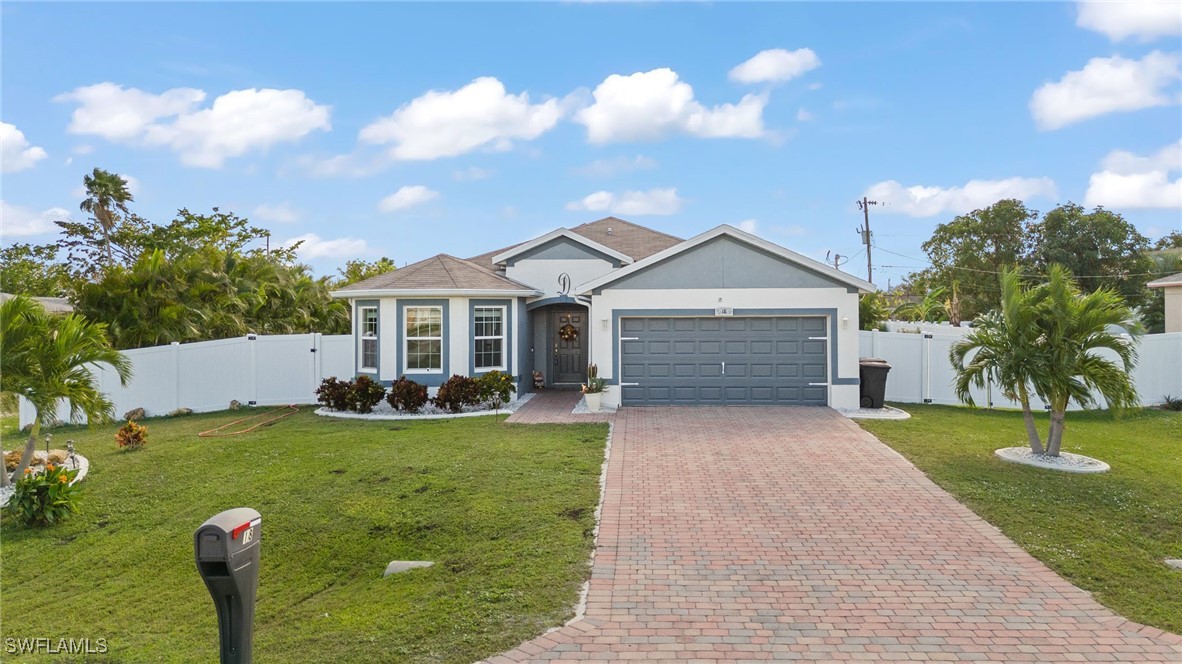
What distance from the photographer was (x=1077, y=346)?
10.2 m

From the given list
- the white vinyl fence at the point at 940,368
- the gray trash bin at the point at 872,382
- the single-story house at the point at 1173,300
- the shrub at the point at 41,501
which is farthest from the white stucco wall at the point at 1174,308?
the shrub at the point at 41,501

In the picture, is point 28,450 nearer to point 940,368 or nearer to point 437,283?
point 437,283

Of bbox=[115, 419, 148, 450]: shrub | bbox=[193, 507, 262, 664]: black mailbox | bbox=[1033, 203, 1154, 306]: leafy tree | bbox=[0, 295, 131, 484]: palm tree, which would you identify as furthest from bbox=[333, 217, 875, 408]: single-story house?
bbox=[1033, 203, 1154, 306]: leafy tree

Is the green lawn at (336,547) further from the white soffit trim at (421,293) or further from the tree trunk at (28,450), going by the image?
the white soffit trim at (421,293)

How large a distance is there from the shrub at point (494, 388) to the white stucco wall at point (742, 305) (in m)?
2.06

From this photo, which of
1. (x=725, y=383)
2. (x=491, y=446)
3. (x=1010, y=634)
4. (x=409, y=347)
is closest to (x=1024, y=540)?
(x=1010, y=634)

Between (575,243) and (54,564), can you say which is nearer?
(54,564)

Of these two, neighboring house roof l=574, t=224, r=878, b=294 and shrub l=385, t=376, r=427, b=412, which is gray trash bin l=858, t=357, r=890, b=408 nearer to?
neighboring house roof l=574, t=224, r=878, b=294

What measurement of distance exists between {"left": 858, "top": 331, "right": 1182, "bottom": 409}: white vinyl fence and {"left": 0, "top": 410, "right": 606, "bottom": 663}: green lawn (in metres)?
8.60

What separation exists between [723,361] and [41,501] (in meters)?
12.2

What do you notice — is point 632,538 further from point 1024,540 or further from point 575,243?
point 575,243

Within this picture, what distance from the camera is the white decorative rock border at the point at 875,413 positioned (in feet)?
47.5

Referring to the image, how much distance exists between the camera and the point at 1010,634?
5.04m

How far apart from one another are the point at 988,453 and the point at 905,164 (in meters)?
14.4
